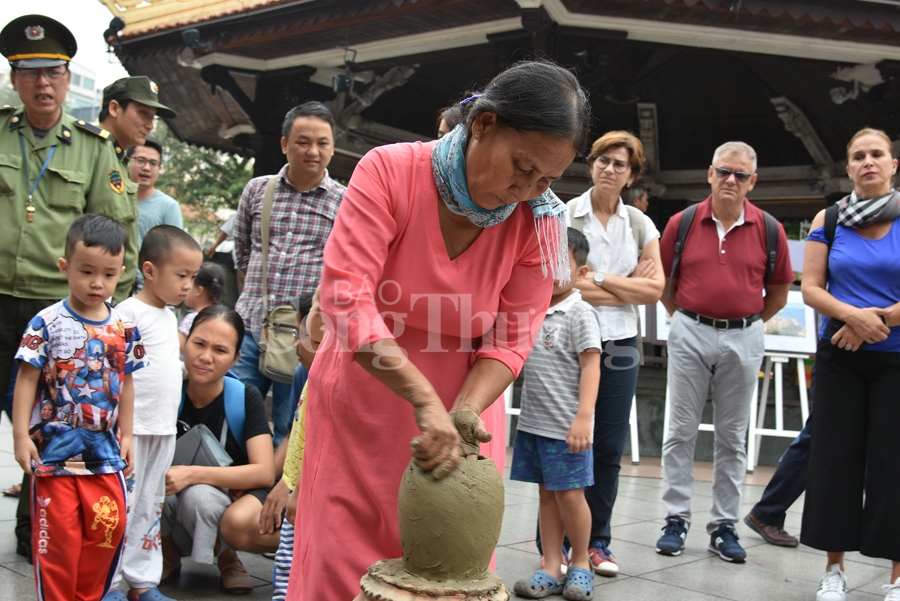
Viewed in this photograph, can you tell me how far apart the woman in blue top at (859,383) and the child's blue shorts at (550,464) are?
105 cm

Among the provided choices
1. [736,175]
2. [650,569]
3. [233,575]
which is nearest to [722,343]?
[736,175]

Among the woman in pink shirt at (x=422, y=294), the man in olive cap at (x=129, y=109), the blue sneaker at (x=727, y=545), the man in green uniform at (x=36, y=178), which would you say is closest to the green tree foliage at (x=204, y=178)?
the man in olive cap at (x=129, y=109)

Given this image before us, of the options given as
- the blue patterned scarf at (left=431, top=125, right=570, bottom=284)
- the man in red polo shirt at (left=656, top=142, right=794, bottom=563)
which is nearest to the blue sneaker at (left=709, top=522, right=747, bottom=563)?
the man in red polo shirt at (left=656, top=142, right=794, bottom=563)

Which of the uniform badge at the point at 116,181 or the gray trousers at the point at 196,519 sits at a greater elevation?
the uniform badge at the point at 116,181

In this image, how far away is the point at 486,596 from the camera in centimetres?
176

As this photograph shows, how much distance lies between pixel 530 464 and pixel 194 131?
775cm

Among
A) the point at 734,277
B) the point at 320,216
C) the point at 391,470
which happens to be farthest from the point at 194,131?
the point at 391,470

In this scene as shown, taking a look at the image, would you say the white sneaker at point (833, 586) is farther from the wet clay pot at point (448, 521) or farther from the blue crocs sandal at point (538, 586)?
the wet clay pot at point (448, 521)

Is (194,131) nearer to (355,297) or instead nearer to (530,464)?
(530,464)

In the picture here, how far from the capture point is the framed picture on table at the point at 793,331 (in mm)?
7660

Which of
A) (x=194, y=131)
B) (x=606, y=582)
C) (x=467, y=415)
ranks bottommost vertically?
(x=606, y=582)

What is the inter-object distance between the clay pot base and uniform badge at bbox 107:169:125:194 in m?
2.59

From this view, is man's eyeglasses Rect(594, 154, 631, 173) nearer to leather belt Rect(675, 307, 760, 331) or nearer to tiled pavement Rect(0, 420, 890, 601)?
leather belt Rect(675, 307, 760, 331)

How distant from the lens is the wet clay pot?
1.75m
